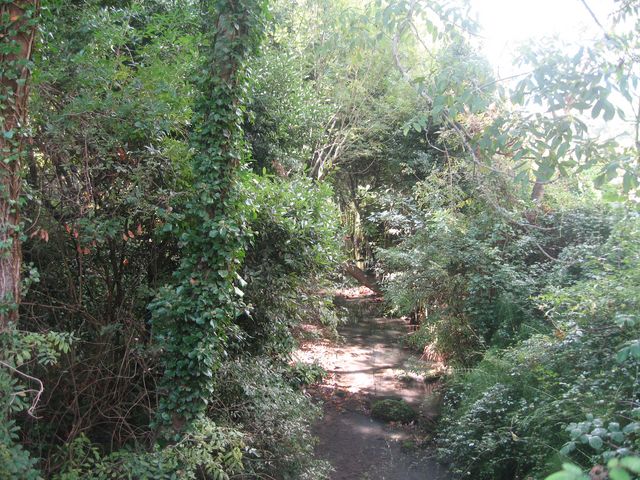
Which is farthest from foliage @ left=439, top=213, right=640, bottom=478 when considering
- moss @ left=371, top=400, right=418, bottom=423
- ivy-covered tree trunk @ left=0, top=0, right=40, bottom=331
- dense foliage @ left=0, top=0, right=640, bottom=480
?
ivy-covered tree trunk @ left=0, top=0, right=40, bottom=331

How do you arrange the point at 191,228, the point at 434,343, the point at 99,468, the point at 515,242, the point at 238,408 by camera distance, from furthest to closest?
1. the point at 434,343
2. the point at 515,242
3. the point at 238,408
4. the point at 191,228
5. the point at 99,468

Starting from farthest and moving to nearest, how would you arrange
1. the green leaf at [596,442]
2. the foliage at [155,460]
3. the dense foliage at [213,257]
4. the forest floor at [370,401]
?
the forest floor at [370,401], the foliage at [155,460], the dense foliage at [213,257], the green leaf at [596,442]

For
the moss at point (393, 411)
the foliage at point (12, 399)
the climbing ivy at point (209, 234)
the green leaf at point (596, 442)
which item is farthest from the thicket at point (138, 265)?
the moss at point (393, 411)

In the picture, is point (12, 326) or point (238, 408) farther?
point (238, 408)

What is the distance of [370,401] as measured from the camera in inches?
378

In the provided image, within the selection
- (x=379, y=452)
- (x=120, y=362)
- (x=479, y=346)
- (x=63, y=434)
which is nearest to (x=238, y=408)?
(x=120, y=362)

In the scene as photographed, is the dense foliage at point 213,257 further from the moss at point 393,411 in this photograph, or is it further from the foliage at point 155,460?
the moss at point 393,411

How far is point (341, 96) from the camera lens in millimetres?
13969

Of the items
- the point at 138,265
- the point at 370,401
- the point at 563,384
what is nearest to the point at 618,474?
the point at 563,384

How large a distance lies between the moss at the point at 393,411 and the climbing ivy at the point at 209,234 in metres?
4.87

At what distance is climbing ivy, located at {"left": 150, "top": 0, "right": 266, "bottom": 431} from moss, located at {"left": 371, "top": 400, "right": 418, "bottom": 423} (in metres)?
4.87

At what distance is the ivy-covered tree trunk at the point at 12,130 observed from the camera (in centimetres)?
344

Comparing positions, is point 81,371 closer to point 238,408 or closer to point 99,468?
point 99,468

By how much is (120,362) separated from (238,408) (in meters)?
1.29
